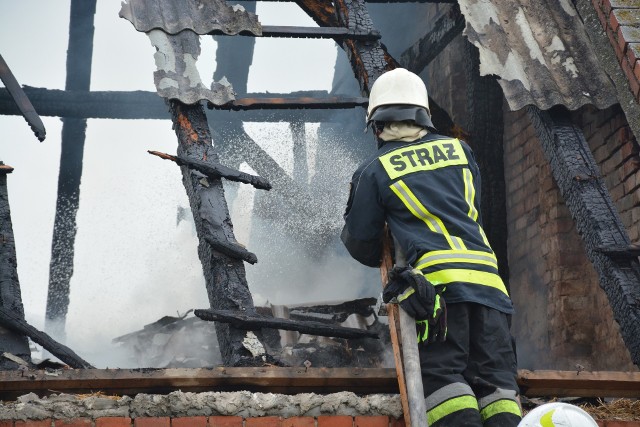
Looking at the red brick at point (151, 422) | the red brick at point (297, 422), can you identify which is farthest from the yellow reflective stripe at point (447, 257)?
the red brick at point (151, 422)

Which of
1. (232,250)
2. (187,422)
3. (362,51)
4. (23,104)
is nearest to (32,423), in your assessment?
(187,422)

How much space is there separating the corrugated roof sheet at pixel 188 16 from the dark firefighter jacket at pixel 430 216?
105 inches

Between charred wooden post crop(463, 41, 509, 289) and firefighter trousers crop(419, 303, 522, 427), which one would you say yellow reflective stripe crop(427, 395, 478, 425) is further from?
charred wooden post crop(463, 41, 509, 289)

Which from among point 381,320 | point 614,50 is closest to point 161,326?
point 381,320

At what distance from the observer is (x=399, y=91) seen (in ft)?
14.4

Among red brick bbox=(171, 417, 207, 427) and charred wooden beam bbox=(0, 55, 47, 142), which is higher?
charred wooden beam bbox=(0, 55, 47, 142)

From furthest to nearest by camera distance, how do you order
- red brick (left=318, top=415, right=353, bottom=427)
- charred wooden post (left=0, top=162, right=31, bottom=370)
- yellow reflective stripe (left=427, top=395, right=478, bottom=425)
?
1. charred wooden post (left=0, top=162, right=31, bottom=370)
2. red brick (left=318, top=415, right=353, bottom=427)
3. yellow reflective stripe (left=427, top=395, right=478, bottom=425)

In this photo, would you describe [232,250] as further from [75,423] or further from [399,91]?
[75,423]

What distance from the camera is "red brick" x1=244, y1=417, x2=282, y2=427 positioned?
404cm

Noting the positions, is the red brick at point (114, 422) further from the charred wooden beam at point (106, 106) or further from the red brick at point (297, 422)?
the charred wooden beam at point (106, 106)

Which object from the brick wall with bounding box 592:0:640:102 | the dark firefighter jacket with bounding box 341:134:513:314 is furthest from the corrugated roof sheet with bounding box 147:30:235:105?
the brick wall with bounding box 592:0:640:102

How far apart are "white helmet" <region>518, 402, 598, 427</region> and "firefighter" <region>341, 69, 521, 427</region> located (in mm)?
730

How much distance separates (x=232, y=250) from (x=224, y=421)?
1.51 m

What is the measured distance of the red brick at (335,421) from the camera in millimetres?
4086
